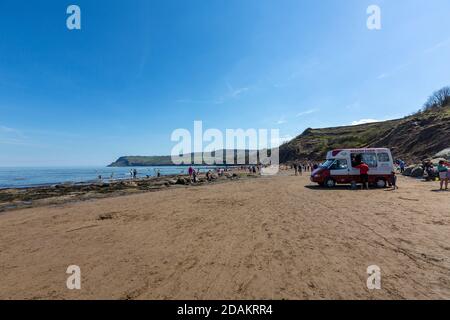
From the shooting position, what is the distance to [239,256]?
5562 mm

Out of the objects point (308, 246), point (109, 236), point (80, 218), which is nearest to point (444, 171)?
point (308, 246)

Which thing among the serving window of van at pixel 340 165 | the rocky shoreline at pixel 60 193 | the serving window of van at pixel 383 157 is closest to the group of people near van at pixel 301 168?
the serving window of van at pixel 340 165

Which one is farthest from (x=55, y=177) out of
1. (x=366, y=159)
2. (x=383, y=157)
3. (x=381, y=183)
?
(x=383, y=157)

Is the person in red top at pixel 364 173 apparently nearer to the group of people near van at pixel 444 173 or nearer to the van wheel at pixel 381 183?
the van wheel at pixel 381 183

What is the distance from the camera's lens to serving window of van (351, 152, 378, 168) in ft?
60.3

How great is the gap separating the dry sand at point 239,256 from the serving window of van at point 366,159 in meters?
9.06

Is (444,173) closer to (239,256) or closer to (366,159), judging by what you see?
(366,159)

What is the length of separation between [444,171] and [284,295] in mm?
16789

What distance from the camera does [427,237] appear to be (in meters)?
6.22

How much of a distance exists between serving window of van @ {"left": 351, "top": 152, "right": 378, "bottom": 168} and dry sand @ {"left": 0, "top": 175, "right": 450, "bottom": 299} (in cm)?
906

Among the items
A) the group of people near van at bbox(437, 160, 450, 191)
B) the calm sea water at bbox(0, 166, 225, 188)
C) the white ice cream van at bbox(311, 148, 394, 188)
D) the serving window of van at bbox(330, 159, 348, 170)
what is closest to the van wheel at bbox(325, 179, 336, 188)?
the white ice cream van at bbox(311, 148, 394, 188)

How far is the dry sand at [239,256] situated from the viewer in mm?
4059

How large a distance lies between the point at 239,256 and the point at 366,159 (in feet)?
56.6
